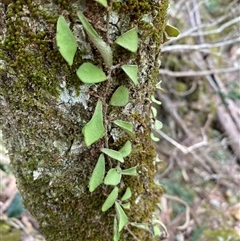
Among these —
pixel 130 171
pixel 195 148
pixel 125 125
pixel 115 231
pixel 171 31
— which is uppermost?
pixel 171 31

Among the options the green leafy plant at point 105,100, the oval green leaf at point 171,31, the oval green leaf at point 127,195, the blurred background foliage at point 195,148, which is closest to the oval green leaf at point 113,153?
the green leafy plant at point 105,100

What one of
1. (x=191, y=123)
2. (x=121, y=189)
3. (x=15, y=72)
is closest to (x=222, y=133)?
(x=191, y=123)

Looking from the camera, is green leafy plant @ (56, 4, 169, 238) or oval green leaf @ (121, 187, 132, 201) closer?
green leafy plant @ (56, 4, 169, 238)

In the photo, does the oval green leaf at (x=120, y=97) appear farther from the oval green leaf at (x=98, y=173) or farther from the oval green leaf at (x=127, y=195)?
the oval green leaf at (x=127, y=195)

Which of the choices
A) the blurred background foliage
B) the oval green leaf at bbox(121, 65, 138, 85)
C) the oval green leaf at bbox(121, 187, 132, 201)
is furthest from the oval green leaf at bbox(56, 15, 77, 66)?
the blurred background foliage

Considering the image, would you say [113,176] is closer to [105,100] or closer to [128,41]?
[105,100]

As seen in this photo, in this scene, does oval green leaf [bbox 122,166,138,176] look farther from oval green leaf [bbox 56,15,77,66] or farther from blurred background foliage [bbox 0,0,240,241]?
blurred background foliage [bbox 0,0,240,241]

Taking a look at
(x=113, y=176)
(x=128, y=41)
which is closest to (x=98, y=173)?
(x=113, y=176)
